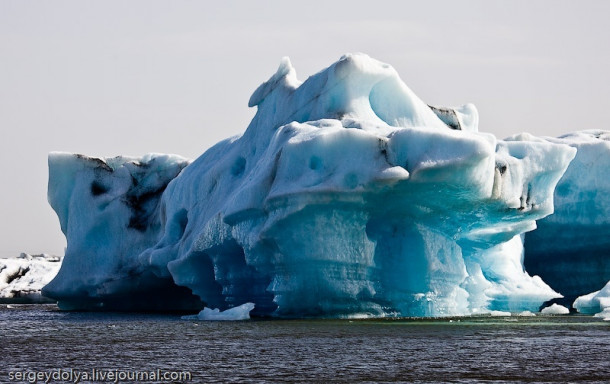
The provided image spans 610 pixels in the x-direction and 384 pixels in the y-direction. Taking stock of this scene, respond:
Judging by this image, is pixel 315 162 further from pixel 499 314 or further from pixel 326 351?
pixel 499 314

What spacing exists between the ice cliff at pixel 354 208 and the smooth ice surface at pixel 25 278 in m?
22.3

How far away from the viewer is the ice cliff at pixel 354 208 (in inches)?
876

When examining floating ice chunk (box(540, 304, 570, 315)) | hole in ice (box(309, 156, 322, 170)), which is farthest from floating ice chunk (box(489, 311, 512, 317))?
hole in ice (box(309, 156, 322, 170))

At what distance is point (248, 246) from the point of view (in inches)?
969

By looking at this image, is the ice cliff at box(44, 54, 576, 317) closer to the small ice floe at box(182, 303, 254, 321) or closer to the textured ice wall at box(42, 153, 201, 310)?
the textured ice wall at box(42, 153, 201, 310)

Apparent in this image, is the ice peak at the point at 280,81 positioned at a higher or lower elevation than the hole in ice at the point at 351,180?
higher

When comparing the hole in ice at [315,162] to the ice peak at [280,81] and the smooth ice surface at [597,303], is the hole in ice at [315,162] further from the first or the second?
the smooth ice surface at [597,303]

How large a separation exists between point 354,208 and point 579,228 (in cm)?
1144

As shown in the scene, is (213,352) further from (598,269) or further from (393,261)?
(598,269)

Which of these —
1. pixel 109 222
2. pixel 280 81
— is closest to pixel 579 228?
pixel 280 81

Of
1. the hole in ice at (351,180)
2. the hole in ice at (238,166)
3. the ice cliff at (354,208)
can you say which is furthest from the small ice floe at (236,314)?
the hole in ice at (351,180)

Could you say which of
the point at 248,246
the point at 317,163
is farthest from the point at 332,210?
the point at 248,246

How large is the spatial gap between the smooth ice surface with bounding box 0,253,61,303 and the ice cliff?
22.3 m

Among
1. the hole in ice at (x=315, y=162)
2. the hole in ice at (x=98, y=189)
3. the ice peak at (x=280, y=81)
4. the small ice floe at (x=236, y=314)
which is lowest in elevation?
the small ice floe at (x=236, y=314)
